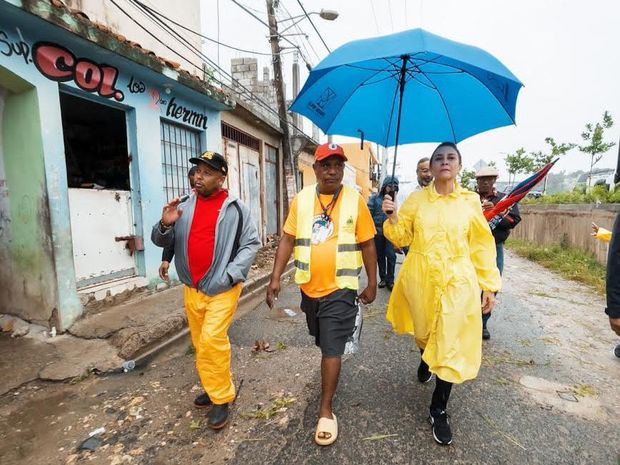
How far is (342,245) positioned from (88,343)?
3119 mm

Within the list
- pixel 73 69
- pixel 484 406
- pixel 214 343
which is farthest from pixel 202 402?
pixel 73 69

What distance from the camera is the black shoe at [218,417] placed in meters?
2.47

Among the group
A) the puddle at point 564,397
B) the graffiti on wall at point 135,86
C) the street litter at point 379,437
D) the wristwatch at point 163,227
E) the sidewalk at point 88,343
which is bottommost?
the puddle at point 564,397

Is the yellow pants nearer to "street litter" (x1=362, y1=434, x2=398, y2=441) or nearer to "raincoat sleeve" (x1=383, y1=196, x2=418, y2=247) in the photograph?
"street litter" (x1=362, y1=434, x2=398, y2=441)

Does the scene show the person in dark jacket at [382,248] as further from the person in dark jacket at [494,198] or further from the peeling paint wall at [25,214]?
the peeling paint wall at [25,214]

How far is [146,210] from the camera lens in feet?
17.5

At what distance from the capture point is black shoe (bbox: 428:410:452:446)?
2291mm

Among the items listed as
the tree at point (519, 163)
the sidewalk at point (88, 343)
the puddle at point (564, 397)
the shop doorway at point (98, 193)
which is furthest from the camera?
the tree at point (519, 163)

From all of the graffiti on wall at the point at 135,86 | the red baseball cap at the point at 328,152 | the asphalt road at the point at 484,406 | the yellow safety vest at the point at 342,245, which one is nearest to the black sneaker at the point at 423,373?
the asphalt road at the point at 484,406

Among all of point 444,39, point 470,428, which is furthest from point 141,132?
point 470,428

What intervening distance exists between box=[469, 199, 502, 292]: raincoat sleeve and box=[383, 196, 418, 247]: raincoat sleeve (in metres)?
0.41

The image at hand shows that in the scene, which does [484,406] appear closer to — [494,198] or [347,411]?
[347,411]

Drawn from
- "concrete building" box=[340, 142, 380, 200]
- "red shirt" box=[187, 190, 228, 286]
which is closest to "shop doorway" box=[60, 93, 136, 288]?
"red shirt" box=[187, 190, 228, 286]

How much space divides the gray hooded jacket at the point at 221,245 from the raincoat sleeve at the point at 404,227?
105 centimetres
